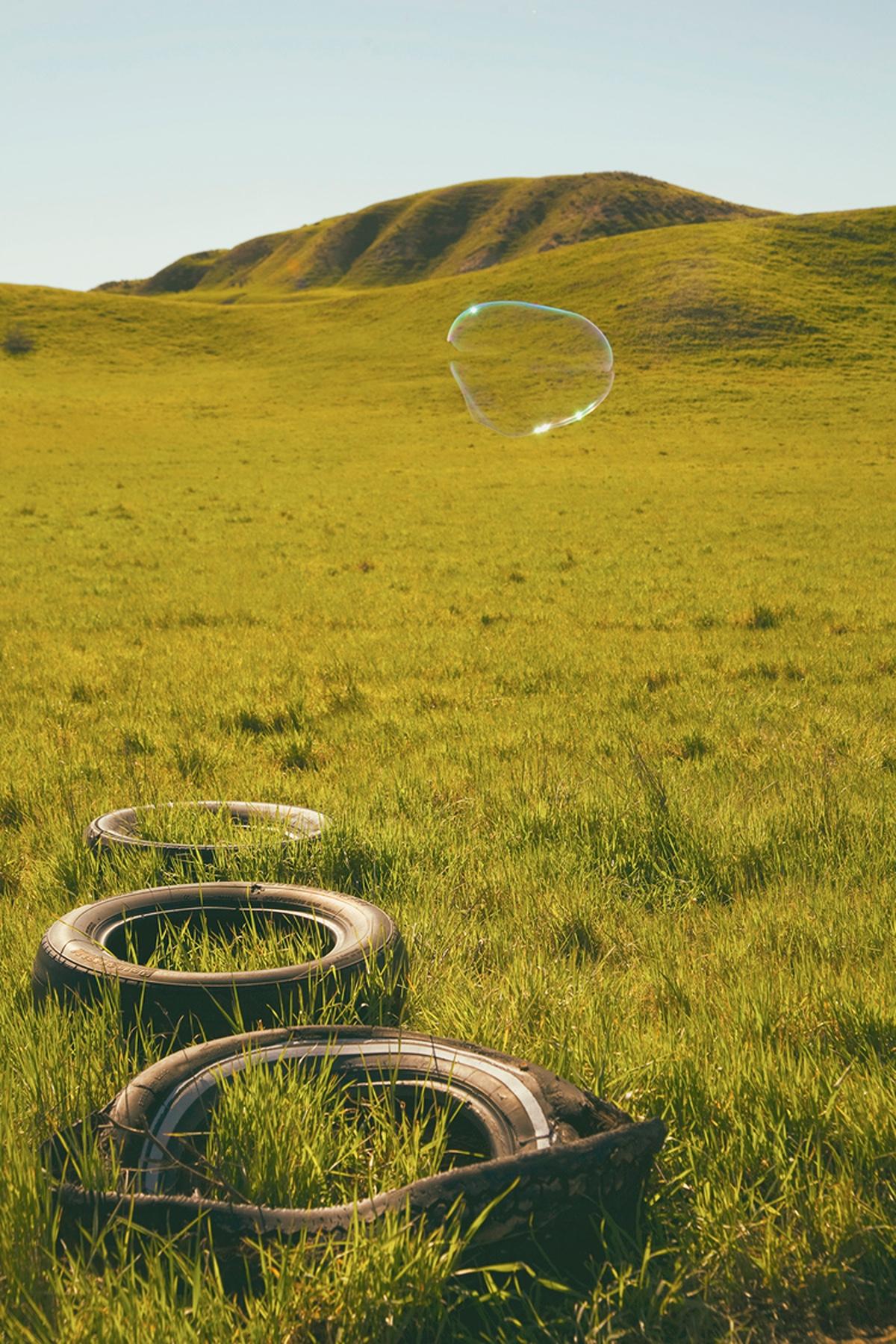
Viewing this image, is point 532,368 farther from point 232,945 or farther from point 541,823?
point 232,945

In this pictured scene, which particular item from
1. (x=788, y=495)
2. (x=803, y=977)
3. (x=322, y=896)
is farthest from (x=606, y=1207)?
(x=788, y=495)

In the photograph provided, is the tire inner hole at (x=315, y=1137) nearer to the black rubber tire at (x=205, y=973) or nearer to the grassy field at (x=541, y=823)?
the grassy field at (x=541, y=823)

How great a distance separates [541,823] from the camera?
517cm

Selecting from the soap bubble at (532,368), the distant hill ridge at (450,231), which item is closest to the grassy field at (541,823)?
the soap bubble at (532,368)

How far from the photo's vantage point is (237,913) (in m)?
3.94

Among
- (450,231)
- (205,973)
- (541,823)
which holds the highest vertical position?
(450,231)

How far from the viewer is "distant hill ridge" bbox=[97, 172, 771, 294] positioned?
497 ft

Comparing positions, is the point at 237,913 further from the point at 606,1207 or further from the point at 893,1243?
the point at 893,1243

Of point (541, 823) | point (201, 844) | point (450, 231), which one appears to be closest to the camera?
point (201, 844)

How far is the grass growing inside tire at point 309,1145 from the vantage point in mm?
2350

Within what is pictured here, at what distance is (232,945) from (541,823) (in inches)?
78.4

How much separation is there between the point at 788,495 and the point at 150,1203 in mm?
29336

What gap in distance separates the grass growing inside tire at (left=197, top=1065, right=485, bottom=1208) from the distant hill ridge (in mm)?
156759

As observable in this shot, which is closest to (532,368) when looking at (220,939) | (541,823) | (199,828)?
(541,823)
